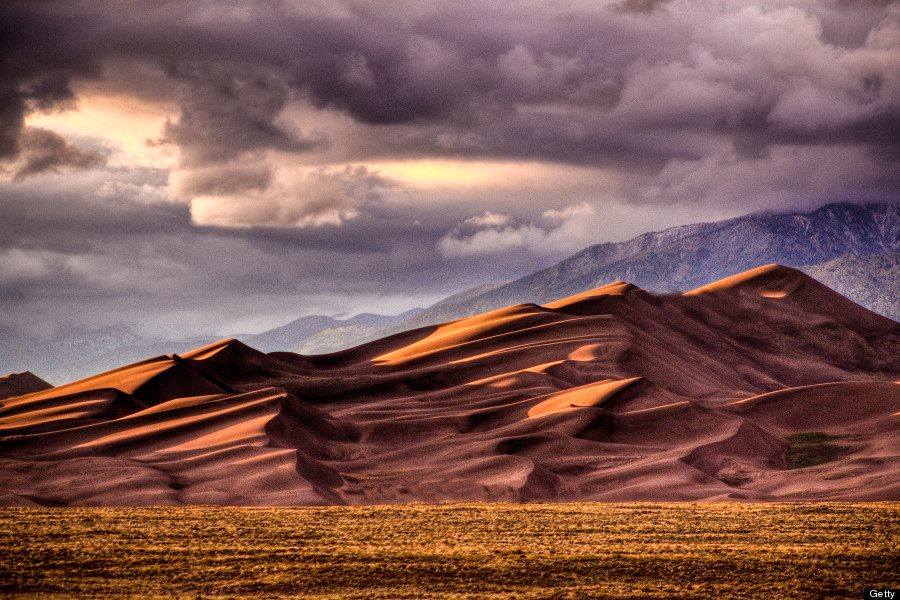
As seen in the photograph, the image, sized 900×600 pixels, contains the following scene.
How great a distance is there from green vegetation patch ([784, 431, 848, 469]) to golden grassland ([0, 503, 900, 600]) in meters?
28.4

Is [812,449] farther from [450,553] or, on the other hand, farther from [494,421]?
[450,553]

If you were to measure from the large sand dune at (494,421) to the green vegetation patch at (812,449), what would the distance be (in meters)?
0.23

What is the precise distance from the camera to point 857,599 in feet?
82.7

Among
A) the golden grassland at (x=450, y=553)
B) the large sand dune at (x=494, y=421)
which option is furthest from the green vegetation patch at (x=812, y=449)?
the golden grassland at (x=450, y=553)

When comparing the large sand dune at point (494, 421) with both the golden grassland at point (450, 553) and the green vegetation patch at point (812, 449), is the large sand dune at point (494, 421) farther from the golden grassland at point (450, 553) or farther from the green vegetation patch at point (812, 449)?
the golden grassland at point (450, 553)

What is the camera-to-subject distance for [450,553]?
1234 inches

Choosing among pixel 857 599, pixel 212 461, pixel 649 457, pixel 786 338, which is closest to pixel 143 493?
pixel 212 461

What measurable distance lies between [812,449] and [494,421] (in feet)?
88.9

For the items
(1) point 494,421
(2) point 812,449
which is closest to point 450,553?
(2) point 812,449

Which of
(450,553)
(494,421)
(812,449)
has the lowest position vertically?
(812,449)

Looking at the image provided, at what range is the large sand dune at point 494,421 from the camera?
5894 cm

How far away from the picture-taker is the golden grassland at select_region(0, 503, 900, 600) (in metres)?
26.8

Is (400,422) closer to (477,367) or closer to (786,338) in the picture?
(477,367)

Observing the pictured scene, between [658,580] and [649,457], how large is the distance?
40.3 meters
